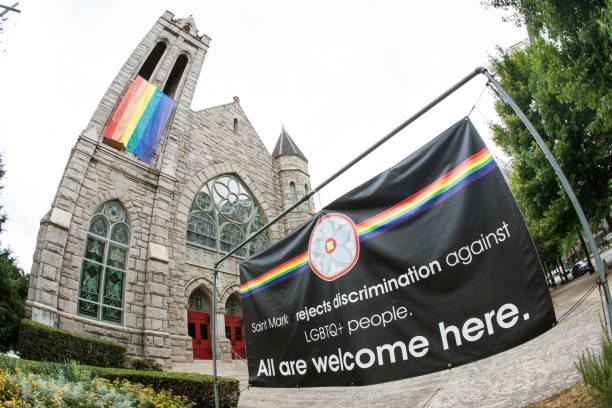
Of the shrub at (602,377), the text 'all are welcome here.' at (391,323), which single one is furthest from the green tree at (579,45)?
the text 'all are welcome here.' at (391,323)

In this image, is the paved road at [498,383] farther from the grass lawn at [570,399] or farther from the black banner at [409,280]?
the black banner at [409,280]

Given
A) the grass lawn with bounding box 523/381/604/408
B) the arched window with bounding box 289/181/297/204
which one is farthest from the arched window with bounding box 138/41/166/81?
the grass lawn with bounding box 523/381/604/408

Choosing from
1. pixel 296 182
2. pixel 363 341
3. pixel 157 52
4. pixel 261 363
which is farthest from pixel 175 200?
pixel 363 341

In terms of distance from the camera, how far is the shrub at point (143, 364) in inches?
362

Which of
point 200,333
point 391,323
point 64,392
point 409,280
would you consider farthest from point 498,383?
point 200,333

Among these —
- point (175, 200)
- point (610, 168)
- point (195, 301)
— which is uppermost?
point (175, 200)

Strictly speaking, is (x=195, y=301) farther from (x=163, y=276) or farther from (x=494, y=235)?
(x=494, y=235)

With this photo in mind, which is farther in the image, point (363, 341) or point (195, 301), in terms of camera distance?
point (195, 301)

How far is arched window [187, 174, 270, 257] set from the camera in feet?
49.0

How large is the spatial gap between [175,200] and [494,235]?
14.0 meters

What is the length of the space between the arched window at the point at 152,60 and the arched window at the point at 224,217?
6.84m

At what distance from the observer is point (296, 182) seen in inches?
797

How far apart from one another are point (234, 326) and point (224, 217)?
5106mm

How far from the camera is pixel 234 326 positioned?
14.2 m
